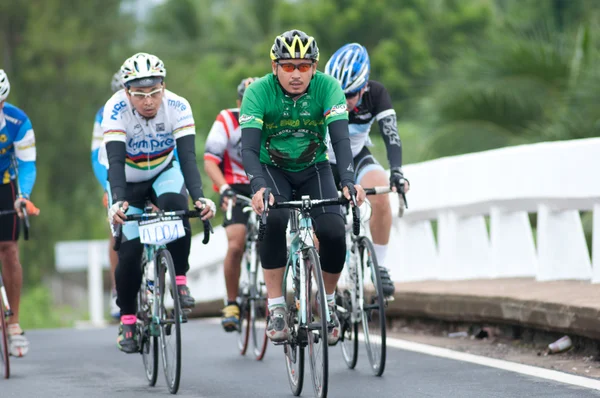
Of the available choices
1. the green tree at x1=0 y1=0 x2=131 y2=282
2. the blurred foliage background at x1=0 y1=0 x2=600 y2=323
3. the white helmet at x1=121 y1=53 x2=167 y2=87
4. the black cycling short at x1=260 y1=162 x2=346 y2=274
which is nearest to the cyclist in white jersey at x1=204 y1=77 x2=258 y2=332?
the white helmet at x1=121 y1=53 x2=167 y2=87

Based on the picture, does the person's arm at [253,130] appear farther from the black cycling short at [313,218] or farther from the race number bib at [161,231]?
the race number bib at [161,231]

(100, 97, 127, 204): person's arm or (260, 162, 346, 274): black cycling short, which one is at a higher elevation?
(100, 97, 127, 204): person's arm

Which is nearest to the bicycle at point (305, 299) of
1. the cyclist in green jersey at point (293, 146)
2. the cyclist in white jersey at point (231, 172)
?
the cyclist in green jersey at point (293, 146)

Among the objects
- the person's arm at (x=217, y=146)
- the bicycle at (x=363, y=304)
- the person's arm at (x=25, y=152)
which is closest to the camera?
the bicycle at (x=363, y=304)

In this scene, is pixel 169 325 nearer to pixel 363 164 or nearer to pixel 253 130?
pixel 253 130

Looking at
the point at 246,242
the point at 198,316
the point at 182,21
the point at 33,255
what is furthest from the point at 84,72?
the point at 246,242

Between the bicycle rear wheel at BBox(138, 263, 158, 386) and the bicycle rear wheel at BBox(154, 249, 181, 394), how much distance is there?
62mm

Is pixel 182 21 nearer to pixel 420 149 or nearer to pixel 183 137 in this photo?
pixel 420 149

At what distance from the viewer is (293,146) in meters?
8.37

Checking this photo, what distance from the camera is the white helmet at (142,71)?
29.1ft

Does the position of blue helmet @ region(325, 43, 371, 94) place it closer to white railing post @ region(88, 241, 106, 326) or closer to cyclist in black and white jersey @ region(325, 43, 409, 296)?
cyclist in black and white jersey @ region(325, 43, 409, 296)

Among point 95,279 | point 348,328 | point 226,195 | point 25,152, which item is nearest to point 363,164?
point 226,195

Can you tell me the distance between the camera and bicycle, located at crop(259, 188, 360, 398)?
297 inches

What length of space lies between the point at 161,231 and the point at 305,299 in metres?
1.39
